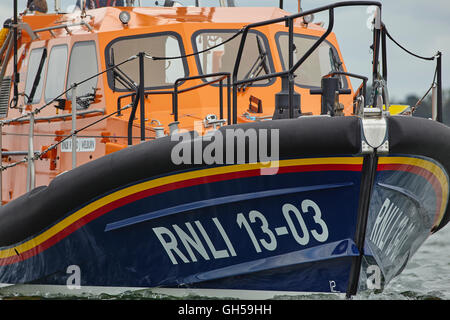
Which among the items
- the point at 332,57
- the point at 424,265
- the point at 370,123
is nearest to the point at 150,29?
the point at 332,57

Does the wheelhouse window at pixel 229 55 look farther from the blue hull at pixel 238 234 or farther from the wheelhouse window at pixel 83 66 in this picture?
the blue hull at pixel 238 234

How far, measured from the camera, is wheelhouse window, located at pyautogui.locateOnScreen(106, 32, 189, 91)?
7203mm

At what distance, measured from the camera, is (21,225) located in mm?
6340

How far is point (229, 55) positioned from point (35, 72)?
2.07 metres

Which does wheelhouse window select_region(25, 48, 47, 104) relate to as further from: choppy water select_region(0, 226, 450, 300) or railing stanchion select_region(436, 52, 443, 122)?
railing stanchion select_region(436, 52, 443, 122)

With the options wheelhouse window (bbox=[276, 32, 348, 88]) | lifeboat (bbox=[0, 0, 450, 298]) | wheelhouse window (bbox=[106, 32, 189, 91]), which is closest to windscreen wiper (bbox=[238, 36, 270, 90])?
wheelhouse window (bbox=[276, 32, 348, 88])

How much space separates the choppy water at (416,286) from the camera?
602 centimetres

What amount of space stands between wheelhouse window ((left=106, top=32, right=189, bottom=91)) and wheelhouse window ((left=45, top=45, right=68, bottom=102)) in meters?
0.56

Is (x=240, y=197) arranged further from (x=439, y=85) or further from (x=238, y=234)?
(x=439, y=85)

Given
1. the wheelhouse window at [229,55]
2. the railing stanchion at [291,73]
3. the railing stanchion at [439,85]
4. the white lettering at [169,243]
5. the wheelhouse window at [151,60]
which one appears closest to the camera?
the railing stanchion at [291,73]

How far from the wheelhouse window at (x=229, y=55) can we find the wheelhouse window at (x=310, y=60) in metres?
0.22

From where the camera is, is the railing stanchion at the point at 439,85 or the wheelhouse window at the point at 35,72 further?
the wheelhouse window at the point at 35,72

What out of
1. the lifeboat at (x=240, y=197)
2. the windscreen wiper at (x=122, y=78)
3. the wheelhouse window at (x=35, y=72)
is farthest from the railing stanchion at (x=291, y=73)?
the wheelhouse window at (x=35, y=72)
